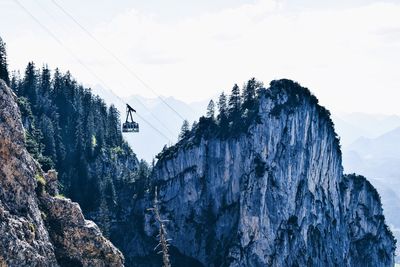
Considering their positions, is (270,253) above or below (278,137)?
below

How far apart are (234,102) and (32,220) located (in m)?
94.3

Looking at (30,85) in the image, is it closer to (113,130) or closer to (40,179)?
(113,130)

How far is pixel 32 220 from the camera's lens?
4778 cm

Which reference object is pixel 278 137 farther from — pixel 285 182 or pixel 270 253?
pixel 270 253

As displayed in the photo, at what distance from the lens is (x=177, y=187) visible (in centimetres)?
13888

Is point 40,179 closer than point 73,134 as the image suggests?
Yes

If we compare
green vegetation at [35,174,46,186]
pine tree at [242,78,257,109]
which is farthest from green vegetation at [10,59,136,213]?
green vegetation at [35,174,46,186]

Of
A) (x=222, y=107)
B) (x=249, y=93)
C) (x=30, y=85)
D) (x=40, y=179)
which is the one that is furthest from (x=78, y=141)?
(x=40, y=179)

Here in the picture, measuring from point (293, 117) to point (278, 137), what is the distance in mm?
6388

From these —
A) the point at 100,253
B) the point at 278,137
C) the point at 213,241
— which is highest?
the point at 278,137

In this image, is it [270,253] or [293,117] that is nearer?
[270,253]

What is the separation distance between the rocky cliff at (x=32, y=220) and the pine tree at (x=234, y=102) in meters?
83.8

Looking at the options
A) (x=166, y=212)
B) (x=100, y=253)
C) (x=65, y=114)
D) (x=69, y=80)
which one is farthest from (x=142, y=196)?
(x=100, y=253)

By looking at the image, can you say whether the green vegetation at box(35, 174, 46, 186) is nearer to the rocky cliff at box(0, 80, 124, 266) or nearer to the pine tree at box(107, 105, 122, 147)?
the rocky cliff at box(0, 80, 124, 266)
